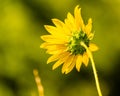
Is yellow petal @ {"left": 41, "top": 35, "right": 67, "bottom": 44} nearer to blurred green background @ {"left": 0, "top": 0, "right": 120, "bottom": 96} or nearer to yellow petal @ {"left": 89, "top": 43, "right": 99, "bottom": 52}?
yellow petal @ {"left": 89, "top": 43, "right": 99, "bottom": 52}

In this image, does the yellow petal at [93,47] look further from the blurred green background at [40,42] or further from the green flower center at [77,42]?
the blurred green background at [40,42]

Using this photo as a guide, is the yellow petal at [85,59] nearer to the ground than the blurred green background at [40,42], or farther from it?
nearer to the ground

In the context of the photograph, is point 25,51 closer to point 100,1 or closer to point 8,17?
point 8,17

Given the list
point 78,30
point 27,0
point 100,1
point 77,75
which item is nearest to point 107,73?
point 77,75

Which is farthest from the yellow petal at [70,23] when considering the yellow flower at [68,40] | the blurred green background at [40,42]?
the blurred green background at [40,42]

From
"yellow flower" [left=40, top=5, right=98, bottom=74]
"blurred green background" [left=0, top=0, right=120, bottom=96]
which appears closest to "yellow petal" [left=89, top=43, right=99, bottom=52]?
"yellow flower" [left=40, top=5, right=98, bottom=74]

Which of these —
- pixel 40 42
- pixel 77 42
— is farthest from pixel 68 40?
pixel 40 42
